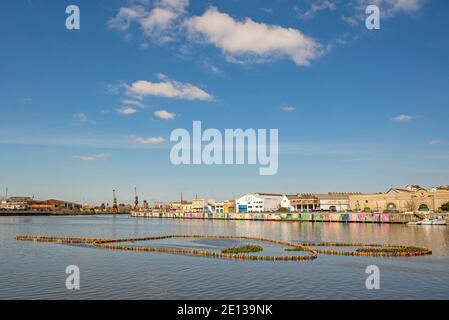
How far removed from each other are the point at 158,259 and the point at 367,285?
33.5m

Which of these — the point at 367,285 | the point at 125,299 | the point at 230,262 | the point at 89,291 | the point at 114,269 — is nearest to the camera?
the point at 125,299

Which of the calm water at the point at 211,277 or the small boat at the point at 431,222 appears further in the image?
the small boat at the point at 431,222

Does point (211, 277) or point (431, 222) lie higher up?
point (211, 277)

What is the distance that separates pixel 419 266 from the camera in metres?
57.1

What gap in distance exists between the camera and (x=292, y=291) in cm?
4175

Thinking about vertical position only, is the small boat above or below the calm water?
below

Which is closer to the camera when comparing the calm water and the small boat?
the calm water

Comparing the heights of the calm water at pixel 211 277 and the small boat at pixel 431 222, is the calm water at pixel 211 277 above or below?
above

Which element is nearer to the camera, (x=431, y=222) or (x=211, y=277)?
(x=211, y=277)

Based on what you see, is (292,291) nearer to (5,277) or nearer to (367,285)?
(367,285)

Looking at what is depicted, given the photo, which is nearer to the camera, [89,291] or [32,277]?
[89,291]

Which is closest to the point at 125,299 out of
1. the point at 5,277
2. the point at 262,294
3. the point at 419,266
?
the point at 262,294
